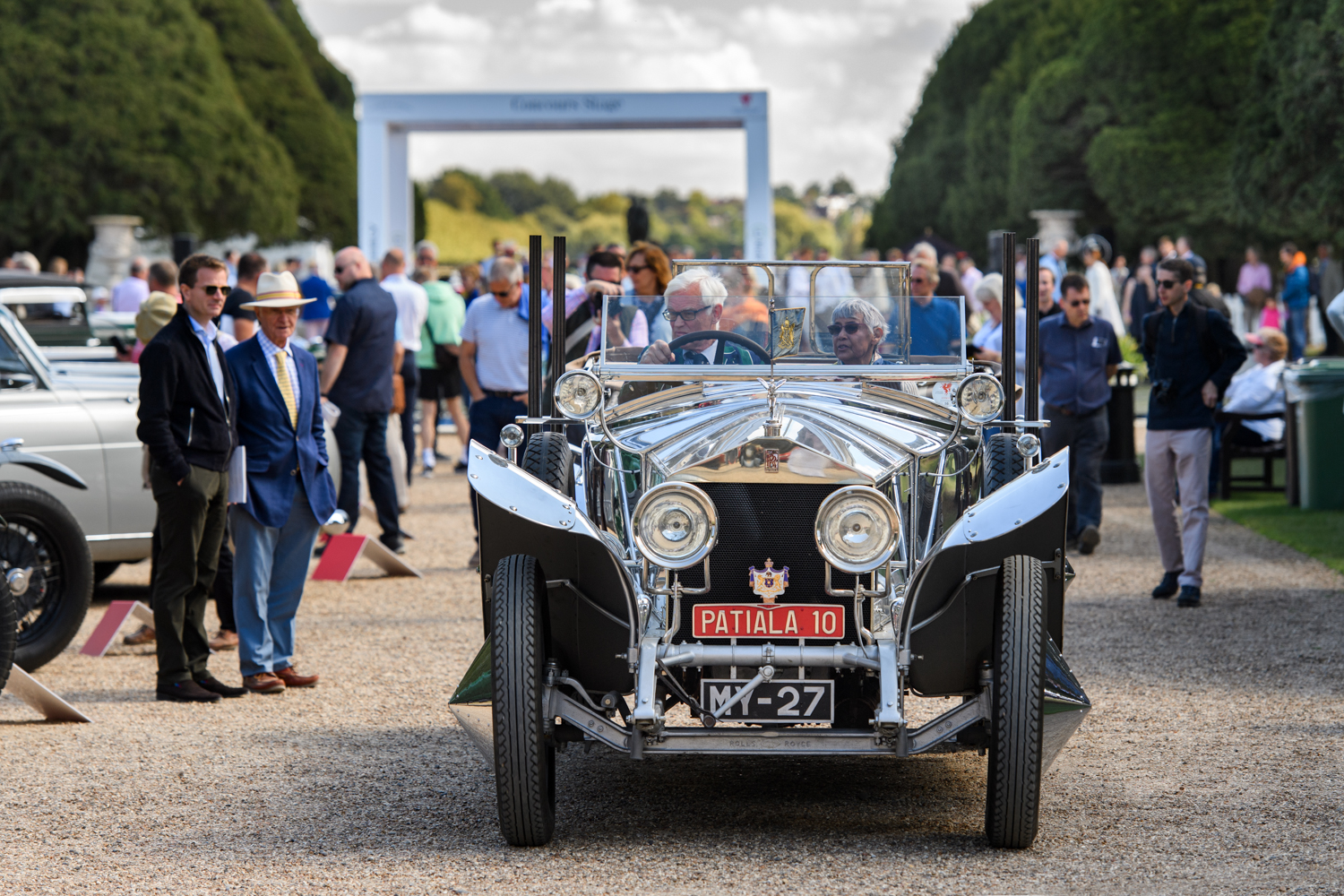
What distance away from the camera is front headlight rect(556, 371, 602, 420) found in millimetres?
5531

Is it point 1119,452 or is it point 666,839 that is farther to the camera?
point 1119,452

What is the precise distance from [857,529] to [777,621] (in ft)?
1.23

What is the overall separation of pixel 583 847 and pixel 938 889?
1121 millimetres

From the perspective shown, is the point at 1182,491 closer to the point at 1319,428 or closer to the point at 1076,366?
the point at 1076,366

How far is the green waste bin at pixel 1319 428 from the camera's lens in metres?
12.4

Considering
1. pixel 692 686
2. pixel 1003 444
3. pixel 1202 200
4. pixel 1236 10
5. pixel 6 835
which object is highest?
pixel 1236 10

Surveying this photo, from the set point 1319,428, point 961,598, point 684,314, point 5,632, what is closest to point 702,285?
point 684,314

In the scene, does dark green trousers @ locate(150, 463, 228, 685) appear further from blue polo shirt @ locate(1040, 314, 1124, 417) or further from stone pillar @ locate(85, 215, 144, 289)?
stone pillar @ locate(85, 215, 144, 289)

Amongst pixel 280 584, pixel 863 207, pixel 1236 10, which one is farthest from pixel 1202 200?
pixel 863 207

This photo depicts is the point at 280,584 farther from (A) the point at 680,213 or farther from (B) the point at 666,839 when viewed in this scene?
(A) the point at 680,213

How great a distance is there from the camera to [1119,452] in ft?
49.6

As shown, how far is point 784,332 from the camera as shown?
239 inches

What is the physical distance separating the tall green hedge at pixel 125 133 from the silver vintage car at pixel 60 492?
3348 cm

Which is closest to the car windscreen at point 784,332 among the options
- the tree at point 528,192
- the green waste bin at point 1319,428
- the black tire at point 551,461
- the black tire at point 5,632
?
the black tire at point 551,461
